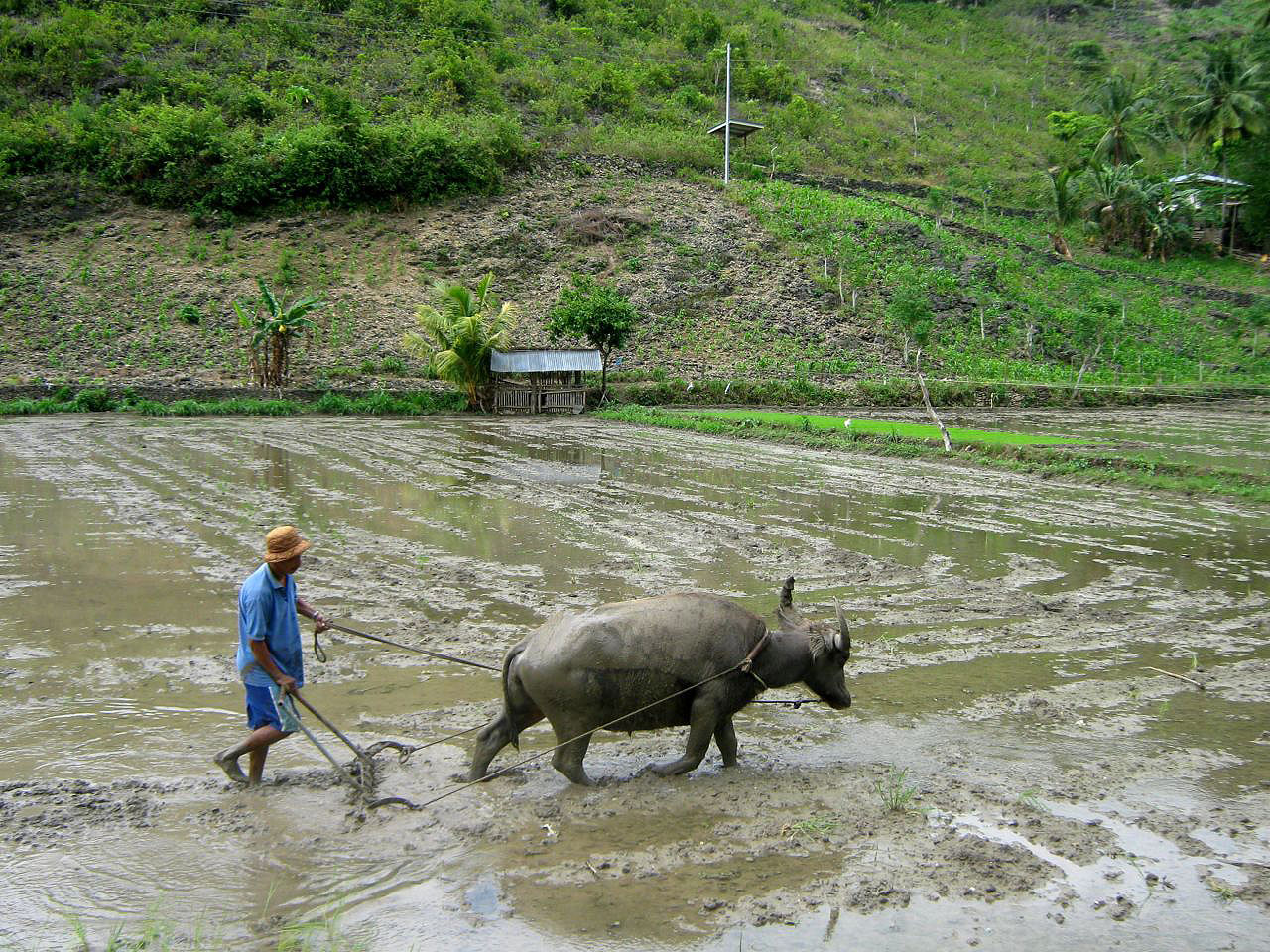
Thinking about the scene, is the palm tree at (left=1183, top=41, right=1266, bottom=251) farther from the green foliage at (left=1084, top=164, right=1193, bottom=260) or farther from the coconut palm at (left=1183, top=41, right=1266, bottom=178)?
the green foliage at (left=1084, top=164, right=1193, bottom=260)

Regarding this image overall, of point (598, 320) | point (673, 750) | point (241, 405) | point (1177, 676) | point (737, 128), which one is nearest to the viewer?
point (673, 750)

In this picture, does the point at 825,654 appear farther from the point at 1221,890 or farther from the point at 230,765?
the point at 230,765

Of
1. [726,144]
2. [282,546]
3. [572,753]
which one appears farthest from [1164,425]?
[726,144]

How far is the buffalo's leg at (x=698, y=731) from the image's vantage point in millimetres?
5020

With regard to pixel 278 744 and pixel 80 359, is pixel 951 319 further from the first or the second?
pixel 278 744

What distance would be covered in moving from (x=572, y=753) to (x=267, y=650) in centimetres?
173

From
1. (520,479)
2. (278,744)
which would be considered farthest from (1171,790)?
(520,479)

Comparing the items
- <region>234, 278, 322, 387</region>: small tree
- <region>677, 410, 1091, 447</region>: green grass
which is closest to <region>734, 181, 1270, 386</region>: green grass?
<region>677, 410, 1091, 447</region>: green grass

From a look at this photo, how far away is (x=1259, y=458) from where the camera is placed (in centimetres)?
1777

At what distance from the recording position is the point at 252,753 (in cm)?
495

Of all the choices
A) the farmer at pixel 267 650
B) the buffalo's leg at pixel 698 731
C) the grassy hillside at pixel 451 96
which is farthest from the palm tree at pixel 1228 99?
the farmer at pixel 267 650

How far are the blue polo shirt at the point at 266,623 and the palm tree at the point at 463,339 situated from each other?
24050 millimetres

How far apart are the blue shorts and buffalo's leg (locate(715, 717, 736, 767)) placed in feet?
7.59

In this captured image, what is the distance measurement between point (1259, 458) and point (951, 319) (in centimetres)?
2180
